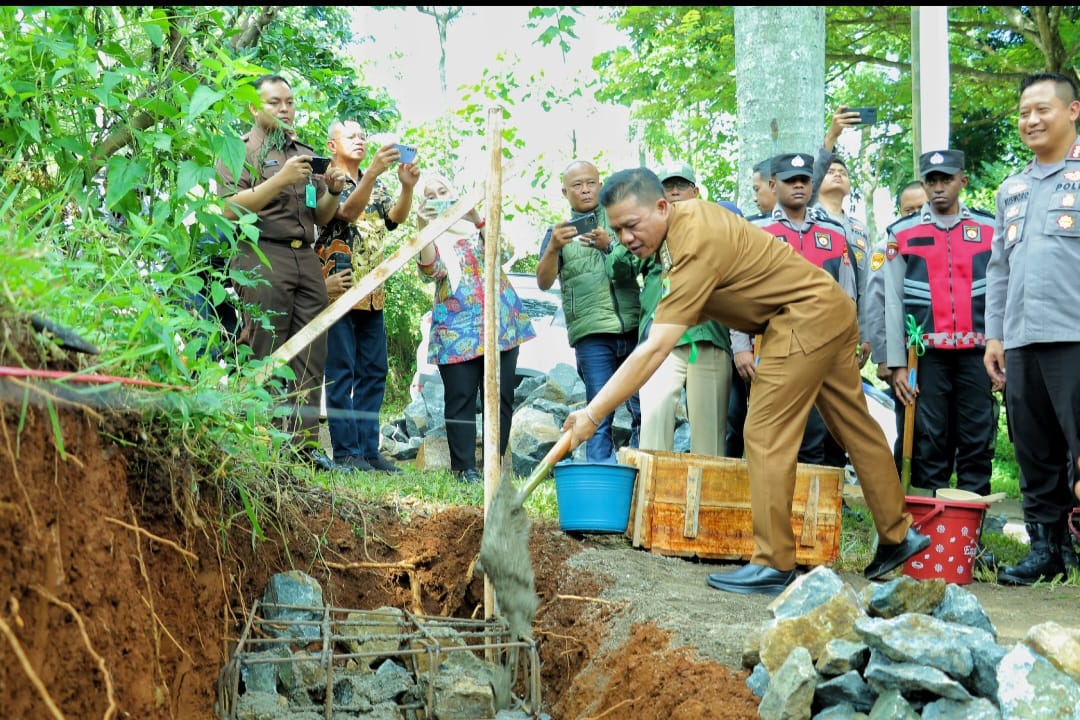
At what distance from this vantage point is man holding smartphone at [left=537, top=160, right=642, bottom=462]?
239 inches

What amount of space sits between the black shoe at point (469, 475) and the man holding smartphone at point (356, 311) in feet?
1.20

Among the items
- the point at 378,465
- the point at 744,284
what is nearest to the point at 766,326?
the point at 744,284

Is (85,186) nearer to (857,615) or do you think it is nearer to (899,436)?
(857,615)

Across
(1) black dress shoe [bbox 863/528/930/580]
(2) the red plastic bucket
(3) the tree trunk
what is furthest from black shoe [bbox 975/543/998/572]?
(3) the tree trunk

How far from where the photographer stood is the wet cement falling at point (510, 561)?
443 centimetres

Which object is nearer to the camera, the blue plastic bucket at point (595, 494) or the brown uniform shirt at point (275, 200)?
the blue plastic bucket at point (595, 494)

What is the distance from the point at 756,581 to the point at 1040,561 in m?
1.52

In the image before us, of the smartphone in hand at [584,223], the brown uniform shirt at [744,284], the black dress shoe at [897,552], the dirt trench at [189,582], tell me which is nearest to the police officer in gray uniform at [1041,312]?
the black dress shoe at [897,552]

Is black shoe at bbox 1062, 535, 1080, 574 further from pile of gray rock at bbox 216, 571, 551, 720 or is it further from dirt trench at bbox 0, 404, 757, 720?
pile of gray rock at bbox 216, 571, 551, 720

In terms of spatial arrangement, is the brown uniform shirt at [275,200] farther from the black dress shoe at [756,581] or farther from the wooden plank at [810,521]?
the wooden plank at [810,521]

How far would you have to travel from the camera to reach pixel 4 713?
215cm

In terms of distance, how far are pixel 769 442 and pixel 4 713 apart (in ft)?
10.6

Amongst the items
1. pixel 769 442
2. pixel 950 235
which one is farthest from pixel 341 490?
pixel 950 235

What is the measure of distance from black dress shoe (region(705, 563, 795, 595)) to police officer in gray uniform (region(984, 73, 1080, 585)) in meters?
1.27
